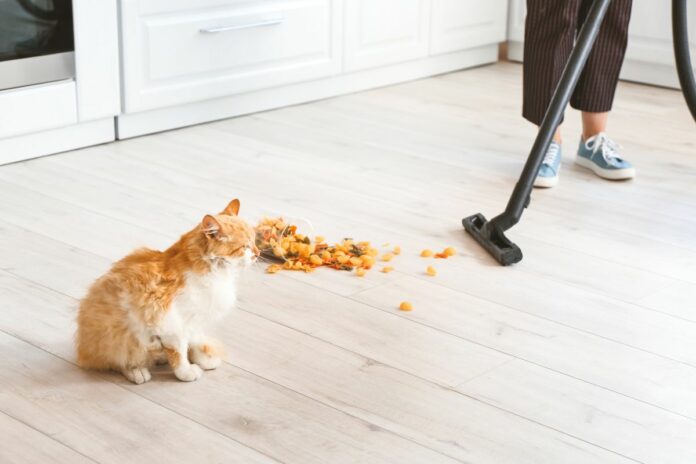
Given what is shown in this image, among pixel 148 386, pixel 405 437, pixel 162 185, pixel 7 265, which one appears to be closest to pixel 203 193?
pixel 162 185

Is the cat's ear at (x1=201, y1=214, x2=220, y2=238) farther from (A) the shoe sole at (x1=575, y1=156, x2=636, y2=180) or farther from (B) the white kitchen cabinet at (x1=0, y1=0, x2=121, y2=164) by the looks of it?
(A) the shoe sole at (x1=575, y1=156, x2=636, y2=180)

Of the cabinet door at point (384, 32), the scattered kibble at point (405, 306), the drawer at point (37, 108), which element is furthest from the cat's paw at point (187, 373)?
the cabinet door at point (384, 32)

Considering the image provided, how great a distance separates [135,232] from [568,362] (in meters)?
0.99

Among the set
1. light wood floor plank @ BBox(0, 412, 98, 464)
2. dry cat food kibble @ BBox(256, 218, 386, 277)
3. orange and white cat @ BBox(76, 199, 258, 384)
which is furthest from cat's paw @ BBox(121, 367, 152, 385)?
dry cat food kibble @ BBox(256, 218, 386, 277)

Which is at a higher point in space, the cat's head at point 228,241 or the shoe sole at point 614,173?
the cat's head at point 228,241

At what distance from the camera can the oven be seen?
254 cm

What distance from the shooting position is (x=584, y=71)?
109 inches

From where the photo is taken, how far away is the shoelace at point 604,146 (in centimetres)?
276

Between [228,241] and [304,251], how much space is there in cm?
57

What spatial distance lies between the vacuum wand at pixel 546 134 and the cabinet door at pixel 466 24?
1.64 metres

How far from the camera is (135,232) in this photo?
2.22 meters

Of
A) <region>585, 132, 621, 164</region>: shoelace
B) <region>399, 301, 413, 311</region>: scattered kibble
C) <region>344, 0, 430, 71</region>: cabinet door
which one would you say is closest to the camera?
<region>399, 301, 413, 311</region>: scattered kibble

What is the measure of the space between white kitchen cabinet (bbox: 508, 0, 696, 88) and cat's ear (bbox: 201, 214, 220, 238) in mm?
2604

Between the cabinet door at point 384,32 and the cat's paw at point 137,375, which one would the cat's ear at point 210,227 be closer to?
the cat's paw at point 137,375
